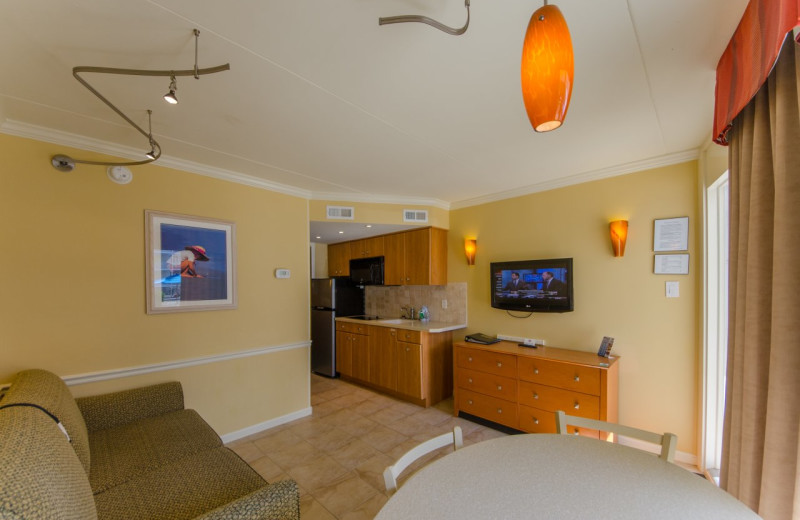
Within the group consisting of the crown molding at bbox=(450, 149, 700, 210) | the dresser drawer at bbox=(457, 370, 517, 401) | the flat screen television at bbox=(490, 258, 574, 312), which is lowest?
the dresser drawer at bbox=(457, 370, 517, 401)

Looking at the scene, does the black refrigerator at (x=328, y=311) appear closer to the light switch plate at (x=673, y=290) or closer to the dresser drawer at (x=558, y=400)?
the dresser drawer at (x=558, y=400)

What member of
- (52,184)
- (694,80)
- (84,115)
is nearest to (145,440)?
(52,184)

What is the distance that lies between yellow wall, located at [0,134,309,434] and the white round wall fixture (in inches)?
2.0

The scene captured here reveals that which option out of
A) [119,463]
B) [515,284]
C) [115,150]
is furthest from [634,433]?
[115,150]

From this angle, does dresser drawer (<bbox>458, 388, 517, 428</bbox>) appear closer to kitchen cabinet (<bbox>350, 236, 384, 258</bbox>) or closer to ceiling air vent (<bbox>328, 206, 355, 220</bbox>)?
kitchen cabinet (<bbox>350, 236, 384, 258</bbox>)

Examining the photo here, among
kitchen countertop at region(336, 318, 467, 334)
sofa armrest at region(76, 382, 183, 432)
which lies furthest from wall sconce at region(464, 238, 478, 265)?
sofa armrest at region(76, 382, 183, 432)

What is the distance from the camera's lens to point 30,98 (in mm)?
1738

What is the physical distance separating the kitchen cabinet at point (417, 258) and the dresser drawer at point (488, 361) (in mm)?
1029

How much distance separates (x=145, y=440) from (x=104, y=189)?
1.80 metres

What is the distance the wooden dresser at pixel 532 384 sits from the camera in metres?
2.57

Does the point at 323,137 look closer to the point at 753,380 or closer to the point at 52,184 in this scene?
the point at 52,184

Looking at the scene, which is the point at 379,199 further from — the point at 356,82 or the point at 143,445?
the point at 143,445

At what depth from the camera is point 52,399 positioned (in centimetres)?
166

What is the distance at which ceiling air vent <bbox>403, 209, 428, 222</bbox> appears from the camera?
3971mm
